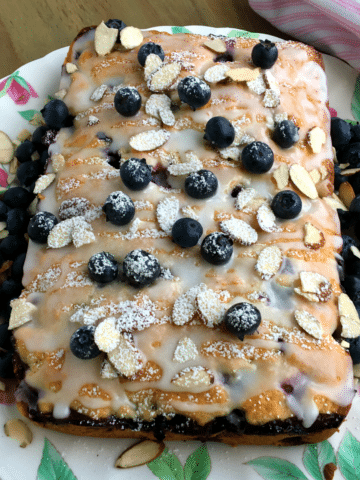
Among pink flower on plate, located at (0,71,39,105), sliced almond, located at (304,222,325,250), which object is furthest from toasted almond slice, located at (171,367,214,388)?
pink flower on plate, located at (0,71,39,105)

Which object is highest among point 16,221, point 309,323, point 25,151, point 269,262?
point 25,151

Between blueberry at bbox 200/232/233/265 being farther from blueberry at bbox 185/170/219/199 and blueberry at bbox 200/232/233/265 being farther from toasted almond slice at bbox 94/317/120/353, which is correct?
toasted almond slice at bbox 94/317/120/353

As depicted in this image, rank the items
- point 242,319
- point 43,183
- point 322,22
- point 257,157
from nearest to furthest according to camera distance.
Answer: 1. point 242,319
2. point 257,157
3. point 43,183
4. point 322,22

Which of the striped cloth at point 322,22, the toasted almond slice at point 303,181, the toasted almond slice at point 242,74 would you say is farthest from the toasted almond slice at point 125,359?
the striped cloth at point 322,22

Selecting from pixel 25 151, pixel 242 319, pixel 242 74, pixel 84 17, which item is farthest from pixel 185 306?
pixel 84 17

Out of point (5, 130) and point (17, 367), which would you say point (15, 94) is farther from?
point (17, 367)

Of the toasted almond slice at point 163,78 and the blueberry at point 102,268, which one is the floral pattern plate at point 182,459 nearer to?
the blueberry at point 102,268

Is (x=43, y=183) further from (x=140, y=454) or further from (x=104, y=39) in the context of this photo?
(x=140, y=454)

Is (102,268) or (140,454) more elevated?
(102,268)
